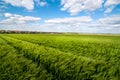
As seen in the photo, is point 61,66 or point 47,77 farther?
point 61,66

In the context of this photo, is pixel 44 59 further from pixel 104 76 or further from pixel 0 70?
pixel 104 76

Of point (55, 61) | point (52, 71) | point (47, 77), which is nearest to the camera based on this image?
point (47, 77)

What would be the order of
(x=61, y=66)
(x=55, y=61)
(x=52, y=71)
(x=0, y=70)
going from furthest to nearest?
(x=55, y=61) → (x=61, y=66) → (x=52, y=71) → (x=0, y=70)

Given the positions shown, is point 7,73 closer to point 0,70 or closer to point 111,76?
point 0,70

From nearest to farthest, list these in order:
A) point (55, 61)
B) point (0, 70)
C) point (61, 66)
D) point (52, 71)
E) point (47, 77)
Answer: point (47, 77), point (0, 70), point (52, 71), point (61, 66), point (55, 61)

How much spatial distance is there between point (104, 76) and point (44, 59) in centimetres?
448

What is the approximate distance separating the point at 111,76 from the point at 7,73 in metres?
5.41

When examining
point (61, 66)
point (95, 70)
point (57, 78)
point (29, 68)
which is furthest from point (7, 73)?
point (95, 70)

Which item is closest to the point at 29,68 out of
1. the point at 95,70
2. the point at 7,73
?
the point at 7,73

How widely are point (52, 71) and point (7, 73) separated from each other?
241cm

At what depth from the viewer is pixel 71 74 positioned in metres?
7.39

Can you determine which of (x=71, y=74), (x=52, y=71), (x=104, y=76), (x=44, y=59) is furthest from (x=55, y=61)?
(x=104, y=76)

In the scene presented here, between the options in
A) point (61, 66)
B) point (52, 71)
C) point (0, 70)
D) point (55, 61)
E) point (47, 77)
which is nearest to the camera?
point (47, 77)

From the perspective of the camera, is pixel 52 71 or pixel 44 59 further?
pixel 44 59
